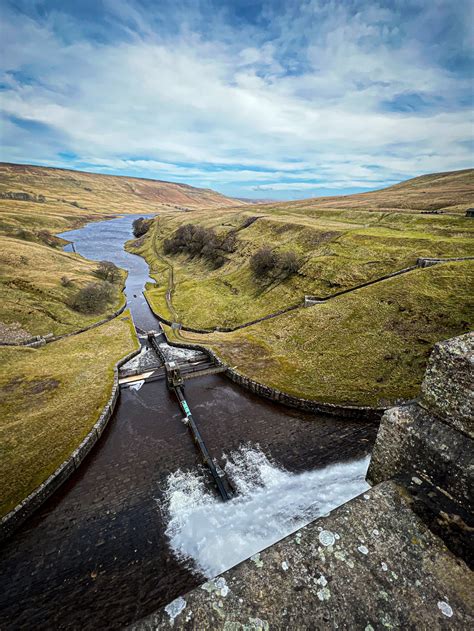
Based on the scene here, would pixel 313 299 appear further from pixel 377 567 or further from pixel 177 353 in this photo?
pixel 377 567

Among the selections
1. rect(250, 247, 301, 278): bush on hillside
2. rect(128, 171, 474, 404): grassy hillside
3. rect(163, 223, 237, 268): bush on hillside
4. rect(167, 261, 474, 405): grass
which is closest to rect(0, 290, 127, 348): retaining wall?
rect(128, 171, 474, 404): grassy hillside

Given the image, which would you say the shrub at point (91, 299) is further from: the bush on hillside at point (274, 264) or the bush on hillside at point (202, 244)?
the bush on hillside at point (202, 244)

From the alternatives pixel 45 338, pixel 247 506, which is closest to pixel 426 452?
pixel 247 506

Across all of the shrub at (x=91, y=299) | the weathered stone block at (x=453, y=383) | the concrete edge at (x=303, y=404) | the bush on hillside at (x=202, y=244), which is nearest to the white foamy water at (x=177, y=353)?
the concrete edge at (x=303, y=404)

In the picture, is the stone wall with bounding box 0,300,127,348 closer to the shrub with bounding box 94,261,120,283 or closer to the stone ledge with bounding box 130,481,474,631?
the shrub with bounding box 94,261,120,283

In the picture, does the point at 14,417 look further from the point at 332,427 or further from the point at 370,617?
the point at 370,617

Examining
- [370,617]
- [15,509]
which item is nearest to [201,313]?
[15,509]

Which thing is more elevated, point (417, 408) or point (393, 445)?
point (417, 408)
